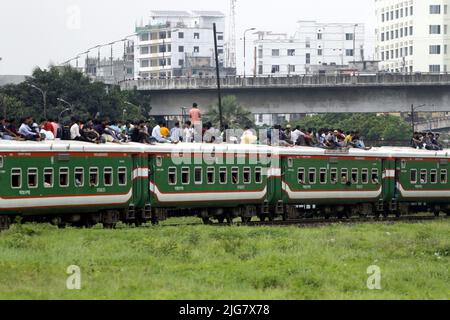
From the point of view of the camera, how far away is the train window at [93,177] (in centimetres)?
3656

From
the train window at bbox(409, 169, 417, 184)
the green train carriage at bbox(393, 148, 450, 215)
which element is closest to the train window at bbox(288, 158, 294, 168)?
the green train carriage at bbox(393, 148, 450, 215)

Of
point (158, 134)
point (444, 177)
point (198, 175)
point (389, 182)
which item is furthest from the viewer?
point (444, 177)

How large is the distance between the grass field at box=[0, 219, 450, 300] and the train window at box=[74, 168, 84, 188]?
240cm

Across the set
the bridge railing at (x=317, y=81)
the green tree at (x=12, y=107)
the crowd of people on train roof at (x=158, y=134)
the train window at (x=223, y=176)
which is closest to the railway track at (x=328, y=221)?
the train window at (x=223, y=176)

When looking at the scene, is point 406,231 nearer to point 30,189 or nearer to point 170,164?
point 170,164

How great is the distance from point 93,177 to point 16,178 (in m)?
3.55

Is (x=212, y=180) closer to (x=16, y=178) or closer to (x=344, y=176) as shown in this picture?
(x=344, y=176)

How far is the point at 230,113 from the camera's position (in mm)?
114125

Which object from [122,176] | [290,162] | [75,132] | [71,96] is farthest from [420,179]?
[71,96]

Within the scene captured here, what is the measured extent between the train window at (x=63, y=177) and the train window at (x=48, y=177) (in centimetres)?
39

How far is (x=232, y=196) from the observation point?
42000 millimetres
